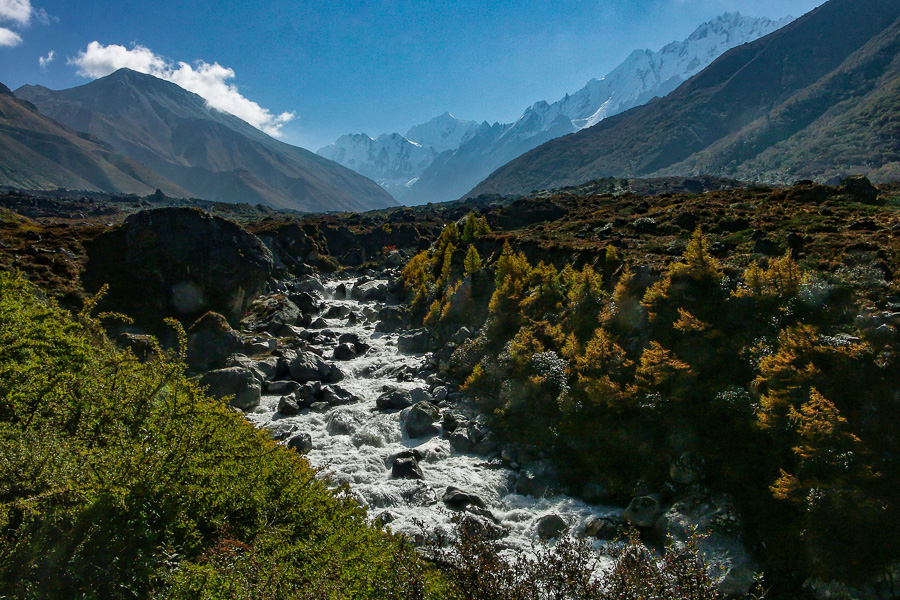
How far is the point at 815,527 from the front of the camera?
40.0 feet

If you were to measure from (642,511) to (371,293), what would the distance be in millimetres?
47065

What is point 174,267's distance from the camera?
4066 cm

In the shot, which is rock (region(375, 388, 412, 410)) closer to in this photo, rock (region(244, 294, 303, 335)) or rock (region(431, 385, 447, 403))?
rock (region(431, 385, 447, 403))

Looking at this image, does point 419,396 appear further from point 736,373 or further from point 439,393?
point 736,373

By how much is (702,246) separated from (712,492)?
1152 centimetres

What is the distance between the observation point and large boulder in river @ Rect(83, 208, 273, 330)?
3800 centimetres

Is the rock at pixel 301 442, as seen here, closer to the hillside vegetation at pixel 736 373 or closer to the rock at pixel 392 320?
the hillside vegetation at pixel 736 373

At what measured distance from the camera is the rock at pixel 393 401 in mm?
27109

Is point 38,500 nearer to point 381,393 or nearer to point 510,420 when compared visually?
point 510,420

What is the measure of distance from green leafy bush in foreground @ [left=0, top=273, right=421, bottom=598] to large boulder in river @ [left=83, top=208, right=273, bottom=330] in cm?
2834

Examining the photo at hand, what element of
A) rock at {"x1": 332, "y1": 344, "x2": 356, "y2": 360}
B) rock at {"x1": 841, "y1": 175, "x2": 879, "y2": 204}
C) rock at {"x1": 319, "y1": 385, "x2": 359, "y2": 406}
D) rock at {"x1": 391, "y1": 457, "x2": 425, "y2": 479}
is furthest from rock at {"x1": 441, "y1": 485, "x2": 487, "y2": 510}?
rock at {"x1": 841, "y1": 175, "x2": 879, "y2": 204}

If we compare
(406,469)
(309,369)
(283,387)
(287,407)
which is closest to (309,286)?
(309,369)

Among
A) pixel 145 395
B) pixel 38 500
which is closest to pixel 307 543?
pixel 38 500

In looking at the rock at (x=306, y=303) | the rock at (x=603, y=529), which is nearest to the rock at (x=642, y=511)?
the rock at (x=603, y=529)
